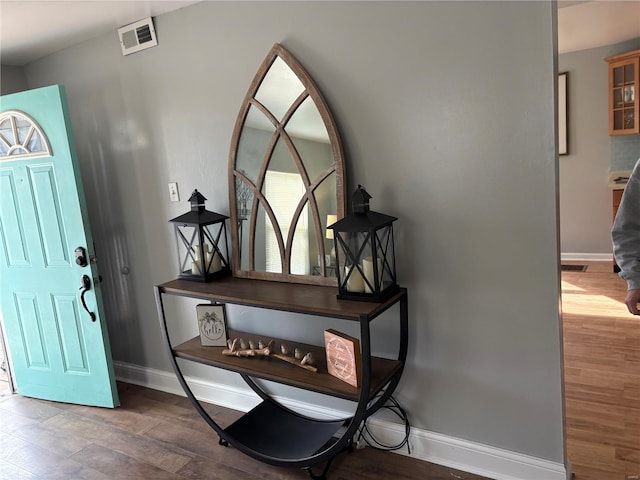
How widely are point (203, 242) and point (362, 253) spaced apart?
2.78ft

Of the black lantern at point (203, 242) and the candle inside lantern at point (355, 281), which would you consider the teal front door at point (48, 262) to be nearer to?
the black lantern at point (203, 242)

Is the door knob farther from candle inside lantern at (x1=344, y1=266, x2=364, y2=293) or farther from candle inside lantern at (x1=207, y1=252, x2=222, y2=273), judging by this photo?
candle inside lantern at (x1=344, y1=266, x2=364, y2=293)

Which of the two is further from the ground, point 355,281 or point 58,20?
point 58,20

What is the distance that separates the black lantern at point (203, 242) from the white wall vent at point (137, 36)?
0.88 metres

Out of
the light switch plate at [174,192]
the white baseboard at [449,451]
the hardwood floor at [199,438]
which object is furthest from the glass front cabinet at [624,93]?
the light switch plate at [174,192]

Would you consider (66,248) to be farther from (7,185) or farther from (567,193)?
(567,193)

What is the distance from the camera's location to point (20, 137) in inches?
103

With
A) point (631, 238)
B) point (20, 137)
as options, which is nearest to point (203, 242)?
point (20, 137)

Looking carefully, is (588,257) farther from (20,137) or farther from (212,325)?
(20,137)

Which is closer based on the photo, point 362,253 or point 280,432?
point 362,253

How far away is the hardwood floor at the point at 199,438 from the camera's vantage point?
200 cm

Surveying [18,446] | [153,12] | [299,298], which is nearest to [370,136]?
[299,298]

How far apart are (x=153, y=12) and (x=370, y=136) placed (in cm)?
135

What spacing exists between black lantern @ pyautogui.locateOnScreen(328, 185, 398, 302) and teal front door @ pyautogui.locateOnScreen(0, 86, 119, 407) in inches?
62.4
